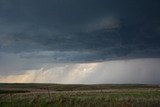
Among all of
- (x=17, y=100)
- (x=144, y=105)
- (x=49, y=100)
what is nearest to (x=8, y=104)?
(x=17, y=100)

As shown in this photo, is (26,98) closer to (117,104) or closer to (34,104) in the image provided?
(34,104)

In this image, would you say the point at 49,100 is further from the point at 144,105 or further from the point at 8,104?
the point at 144,105

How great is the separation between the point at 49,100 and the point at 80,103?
17.1 feet

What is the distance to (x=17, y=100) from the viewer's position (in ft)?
171

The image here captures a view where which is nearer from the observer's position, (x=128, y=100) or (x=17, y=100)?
(x=128, y=100)

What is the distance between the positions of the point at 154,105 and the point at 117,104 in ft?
17.3

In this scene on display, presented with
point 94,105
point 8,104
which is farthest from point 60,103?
point 8,104

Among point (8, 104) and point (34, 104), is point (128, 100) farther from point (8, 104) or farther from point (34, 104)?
point (8, 104)

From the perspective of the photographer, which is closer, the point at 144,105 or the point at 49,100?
the point at 144,105

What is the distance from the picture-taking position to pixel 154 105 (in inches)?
1829

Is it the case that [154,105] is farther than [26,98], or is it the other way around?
[26,98]

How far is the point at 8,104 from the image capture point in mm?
51188

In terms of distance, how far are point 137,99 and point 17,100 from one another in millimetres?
18883

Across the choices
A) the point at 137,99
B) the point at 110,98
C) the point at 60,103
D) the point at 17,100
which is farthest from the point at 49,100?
the point at 137,99
